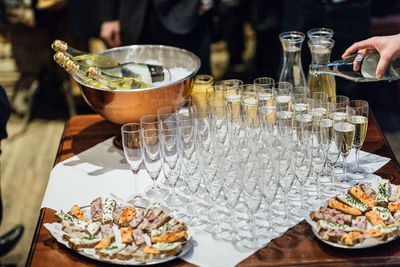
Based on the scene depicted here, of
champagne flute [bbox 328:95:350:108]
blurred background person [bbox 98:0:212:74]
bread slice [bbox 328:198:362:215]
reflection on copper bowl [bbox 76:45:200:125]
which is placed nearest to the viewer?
bread slice [bbox 328:198:362:215]

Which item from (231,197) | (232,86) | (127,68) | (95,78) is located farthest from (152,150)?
(127,68)

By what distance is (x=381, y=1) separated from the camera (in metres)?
3.92

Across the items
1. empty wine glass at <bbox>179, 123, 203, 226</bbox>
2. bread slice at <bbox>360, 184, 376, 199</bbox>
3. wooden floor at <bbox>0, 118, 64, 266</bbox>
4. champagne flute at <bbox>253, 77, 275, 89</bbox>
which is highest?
champagne flute at <bbox>253, 77, 275, 89</bbox>

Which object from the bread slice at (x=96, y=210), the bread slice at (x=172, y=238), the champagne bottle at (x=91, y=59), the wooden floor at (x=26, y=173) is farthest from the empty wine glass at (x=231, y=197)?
the wooden floor at (x=26, y=173)

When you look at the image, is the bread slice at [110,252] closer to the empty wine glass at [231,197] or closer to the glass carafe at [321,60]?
the empty wine glass at [231,197]

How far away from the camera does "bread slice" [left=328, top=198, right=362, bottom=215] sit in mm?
1355

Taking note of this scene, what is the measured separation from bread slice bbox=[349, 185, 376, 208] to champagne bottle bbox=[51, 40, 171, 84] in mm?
869

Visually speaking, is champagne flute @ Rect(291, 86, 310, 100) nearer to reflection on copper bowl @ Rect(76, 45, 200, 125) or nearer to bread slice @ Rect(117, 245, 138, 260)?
reflection on copper bowl @ Rect(76, 45, 200, 125)

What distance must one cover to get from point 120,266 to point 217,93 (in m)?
0.76

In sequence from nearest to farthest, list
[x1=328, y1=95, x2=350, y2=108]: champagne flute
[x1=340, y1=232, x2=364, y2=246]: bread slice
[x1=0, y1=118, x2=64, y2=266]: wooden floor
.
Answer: [x1=340, y1=232, x2=364, y2=246]: bread slice, [x1=328, y1=95, x2=350, y2=108]: champagne flute, [x1=0, y1=118, x2=64, y2=266]: wooden floor

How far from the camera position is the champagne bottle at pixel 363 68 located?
161cm

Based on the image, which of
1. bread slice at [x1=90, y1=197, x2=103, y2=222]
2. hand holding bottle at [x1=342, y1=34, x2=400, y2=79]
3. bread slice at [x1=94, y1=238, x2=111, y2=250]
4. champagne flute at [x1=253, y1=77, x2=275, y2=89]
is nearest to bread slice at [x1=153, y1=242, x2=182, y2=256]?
bread slice at [x1=94, y1=238, x2=111, y2=250]

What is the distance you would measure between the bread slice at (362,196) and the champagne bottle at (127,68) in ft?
2.85

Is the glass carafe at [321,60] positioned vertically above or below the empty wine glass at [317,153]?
above
